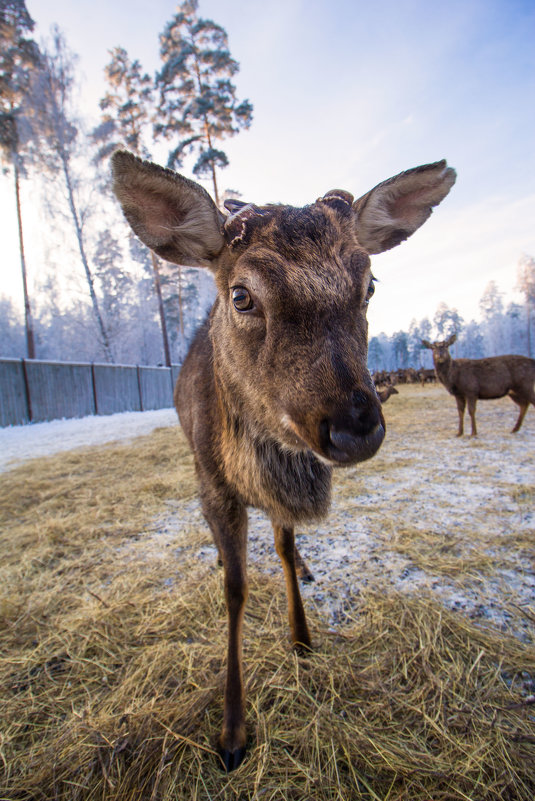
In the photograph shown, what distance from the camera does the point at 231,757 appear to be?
1.53 metres

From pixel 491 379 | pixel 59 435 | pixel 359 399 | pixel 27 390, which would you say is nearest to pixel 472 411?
pixel 491 379

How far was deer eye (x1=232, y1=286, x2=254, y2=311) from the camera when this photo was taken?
1602 millimetres

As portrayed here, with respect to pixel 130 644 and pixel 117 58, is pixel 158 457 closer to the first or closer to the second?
pixel 130 644

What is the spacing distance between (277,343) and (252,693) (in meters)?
1.82

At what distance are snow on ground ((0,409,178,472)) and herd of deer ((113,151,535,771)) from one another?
678 centimetres

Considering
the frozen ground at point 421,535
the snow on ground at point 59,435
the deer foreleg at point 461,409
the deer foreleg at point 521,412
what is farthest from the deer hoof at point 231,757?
the deer foreleg at point 521,412

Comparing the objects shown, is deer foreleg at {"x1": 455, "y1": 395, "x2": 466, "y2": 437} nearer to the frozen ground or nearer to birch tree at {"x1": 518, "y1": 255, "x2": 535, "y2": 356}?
the frozen ground

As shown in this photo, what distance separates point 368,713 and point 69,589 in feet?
7.78

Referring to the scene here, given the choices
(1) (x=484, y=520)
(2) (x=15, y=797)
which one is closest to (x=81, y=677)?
(2) (x=15, y=797)

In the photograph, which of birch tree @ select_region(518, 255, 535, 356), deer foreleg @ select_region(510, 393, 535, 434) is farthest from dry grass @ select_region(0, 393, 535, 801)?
birch tree @ select_region(518, 255, 535, 356)

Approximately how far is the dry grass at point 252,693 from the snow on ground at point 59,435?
572 centimetres

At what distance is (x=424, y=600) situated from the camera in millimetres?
2385

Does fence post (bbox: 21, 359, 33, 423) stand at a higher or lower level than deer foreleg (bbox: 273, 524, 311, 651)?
higher

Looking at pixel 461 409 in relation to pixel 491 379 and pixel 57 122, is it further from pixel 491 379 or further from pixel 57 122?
pixel 57 122
